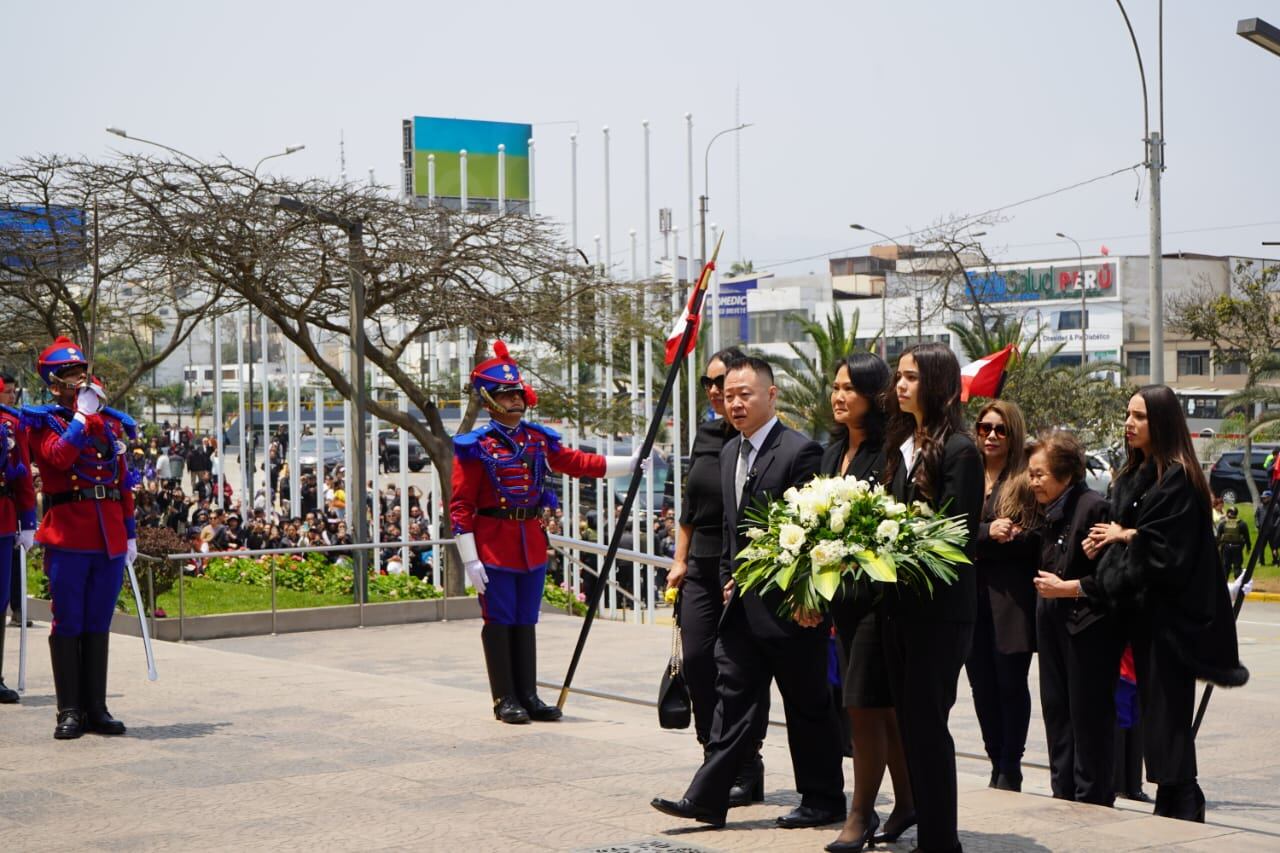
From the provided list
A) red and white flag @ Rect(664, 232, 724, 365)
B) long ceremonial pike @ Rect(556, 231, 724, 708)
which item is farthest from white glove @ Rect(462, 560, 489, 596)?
red and white flag @ Rect(664, 232, 724, 365)

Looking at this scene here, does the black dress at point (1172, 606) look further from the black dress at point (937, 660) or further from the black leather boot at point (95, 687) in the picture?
the black leather boot at point (95, 687)

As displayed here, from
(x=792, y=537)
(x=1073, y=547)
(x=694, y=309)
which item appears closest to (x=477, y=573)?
(x=694, y=309)

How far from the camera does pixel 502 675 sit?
9438 millimetres

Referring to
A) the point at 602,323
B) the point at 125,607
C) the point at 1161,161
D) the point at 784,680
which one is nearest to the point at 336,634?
the point at 125,607

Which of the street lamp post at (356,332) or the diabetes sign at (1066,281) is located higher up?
the diabetes sign at (1066,281)

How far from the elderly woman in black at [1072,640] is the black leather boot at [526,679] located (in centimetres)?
303

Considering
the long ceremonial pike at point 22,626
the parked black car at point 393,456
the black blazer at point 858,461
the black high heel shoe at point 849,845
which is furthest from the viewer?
the parked black car at point 393,456

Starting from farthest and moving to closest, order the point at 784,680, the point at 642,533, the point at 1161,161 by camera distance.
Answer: the point at 642,533 < the point at 1161,161 < the point at 784,680

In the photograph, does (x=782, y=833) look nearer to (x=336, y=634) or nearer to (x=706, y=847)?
(x=706, y=847)

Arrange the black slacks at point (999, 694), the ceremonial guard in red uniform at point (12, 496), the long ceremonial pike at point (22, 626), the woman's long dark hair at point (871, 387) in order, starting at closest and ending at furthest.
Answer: the woman's long dark hair at point (871, 387)
the black slacks at point (999, 694)
the long ceremonial pike at point (22, 626)
the ceremonial guard in red uniform at point (12, 496)

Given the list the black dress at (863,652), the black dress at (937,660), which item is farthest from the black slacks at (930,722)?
the black dress at (863,652)

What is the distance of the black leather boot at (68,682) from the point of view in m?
8.78

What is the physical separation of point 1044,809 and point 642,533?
1027 inches

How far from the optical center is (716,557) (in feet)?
23.4
